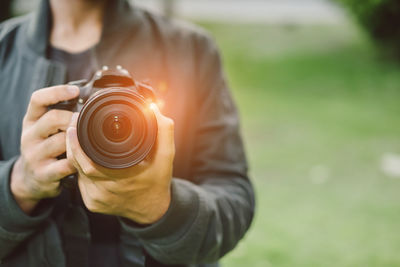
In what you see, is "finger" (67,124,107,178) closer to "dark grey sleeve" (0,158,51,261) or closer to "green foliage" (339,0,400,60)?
"dark grey sleeve" (0,158,51,261)

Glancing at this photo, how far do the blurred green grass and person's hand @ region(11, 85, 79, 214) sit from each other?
2.45m

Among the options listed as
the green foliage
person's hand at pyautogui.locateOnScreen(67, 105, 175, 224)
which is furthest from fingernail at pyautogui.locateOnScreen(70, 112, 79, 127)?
the green foliage

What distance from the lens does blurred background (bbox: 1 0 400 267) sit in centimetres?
365

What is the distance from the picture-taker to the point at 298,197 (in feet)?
14.2

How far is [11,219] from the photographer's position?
4.25 ft

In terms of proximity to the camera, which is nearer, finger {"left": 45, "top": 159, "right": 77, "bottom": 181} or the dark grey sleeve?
finger {"left": 45, "top": 159, "right": 77, "bottom": 181}

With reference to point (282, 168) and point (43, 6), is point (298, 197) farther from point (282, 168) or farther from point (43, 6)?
point (43, 6)

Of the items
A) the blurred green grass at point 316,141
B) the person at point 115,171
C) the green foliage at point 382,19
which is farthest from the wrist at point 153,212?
the green foliage at point 382,19

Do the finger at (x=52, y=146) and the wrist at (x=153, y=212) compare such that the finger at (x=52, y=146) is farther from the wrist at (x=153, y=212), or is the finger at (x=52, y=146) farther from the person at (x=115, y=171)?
the wrist at (x=153, y=212)

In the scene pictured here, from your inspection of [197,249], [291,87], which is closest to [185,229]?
[197,249]

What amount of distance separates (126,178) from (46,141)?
259 millimetres

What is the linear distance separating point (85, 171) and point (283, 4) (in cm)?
1254

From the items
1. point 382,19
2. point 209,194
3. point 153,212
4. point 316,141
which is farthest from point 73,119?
point 382,19

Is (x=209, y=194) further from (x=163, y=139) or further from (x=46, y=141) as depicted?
(x=46, y=141)
